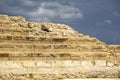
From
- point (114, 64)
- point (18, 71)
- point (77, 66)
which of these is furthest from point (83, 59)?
point (18, 71)

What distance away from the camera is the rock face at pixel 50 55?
29.3m

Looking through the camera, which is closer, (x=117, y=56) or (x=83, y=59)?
(x=83, y=59)

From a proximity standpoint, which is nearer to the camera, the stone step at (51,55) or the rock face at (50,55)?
the rock face at (50,55)

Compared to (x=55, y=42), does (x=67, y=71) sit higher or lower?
lower

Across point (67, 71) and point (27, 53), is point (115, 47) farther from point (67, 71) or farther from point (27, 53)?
point (27, 53)

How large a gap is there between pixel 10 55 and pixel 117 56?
8971 millimetres

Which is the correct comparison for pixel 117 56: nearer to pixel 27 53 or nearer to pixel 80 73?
pixel 80 73

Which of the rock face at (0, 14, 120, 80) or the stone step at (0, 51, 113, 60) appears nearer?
the rock face at (0, 14, 120, 80)

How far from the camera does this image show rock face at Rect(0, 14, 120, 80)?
29297 mm

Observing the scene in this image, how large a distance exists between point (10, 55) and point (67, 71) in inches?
166

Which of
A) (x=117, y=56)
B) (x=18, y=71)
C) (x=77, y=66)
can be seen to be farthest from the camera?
(x=117, y=56)

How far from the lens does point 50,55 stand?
3050 centimetres

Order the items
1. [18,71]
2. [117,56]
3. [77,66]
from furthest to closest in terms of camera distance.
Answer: [117,56]
[77,66]
[18,71]

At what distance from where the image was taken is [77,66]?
1219 inches
